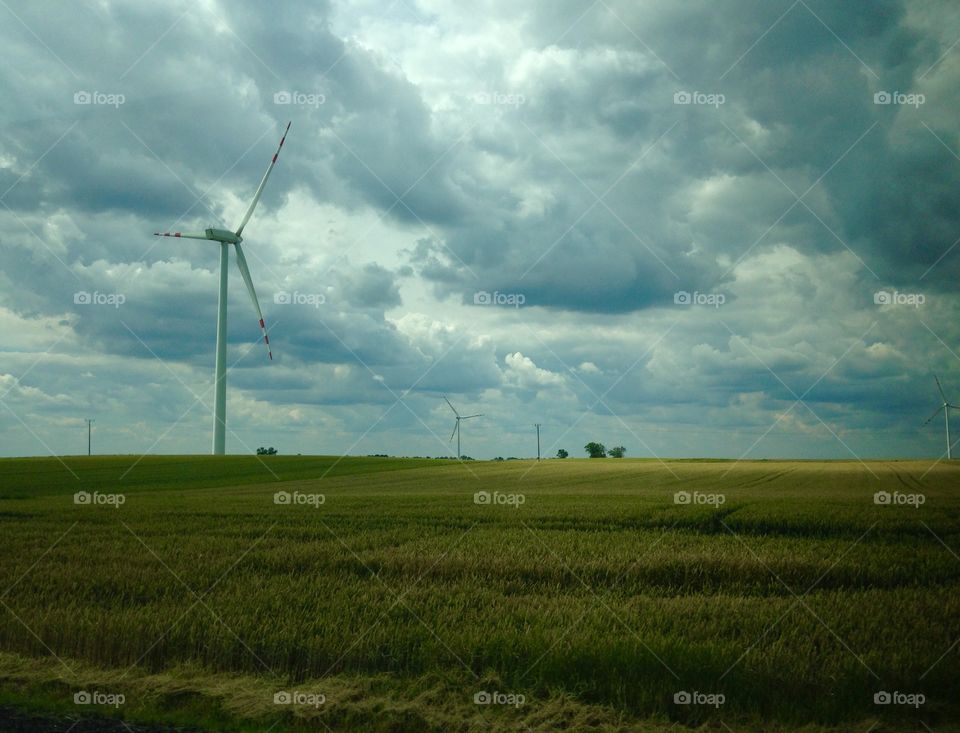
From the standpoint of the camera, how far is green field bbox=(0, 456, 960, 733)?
960cm

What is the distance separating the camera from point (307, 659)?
36.2 feet

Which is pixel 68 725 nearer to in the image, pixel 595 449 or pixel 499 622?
pixel 499 622

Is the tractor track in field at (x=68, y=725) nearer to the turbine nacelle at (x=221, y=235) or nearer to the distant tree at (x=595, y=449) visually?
the turbine nacelle at (x=221, y=235)

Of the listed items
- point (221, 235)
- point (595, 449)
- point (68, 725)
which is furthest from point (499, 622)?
point (595, 449)

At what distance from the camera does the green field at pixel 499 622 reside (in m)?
9.60

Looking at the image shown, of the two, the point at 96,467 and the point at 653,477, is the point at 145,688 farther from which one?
the point at 96,467

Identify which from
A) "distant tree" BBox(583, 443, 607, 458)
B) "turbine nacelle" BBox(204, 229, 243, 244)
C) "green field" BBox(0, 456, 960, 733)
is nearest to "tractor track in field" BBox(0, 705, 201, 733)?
"green field" BBox(0, 456, 960, 733)

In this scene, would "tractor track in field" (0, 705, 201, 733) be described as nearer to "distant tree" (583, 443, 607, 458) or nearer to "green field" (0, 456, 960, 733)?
"green field" (0, 456, 960, 733)

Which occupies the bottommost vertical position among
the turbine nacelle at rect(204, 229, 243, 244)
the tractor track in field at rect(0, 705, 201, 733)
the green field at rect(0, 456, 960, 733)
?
the tractor track in field at rect(0, 705, 201, 733)

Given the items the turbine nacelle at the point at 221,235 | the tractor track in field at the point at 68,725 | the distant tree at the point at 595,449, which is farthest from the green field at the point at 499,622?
the distant tree at the point at 595,449

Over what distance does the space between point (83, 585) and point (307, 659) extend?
7854mm

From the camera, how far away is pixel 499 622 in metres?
11.7

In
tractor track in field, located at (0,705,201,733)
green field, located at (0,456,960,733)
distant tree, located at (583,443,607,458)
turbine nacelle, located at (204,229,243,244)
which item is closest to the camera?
tractor track in field, located at (0,705,201,733)

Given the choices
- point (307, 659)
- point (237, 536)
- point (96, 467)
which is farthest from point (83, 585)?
point (96, 467)
